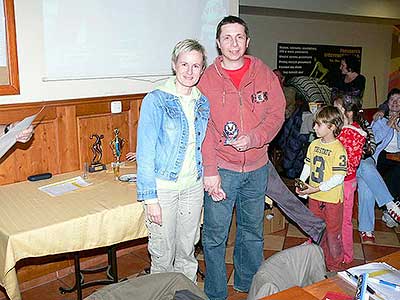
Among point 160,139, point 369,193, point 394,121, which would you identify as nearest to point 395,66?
point 394,121

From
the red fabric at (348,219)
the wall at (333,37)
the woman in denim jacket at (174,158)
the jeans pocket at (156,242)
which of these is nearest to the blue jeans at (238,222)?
the woman in denim jacket at (174,158)

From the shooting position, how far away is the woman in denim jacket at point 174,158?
2143 millimetres

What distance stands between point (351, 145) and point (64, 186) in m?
1.91

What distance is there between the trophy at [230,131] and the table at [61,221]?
58 cm

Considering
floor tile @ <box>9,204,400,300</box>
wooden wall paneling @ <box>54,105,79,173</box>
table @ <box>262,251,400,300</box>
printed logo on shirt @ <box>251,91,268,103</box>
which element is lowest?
floor tile @ <box>9,204,400,300</box>

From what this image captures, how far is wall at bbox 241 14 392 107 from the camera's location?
278 inches

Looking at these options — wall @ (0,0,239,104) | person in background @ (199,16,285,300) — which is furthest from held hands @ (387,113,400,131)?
wall @ (0,0,239,104)

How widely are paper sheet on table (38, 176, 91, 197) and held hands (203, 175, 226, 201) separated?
759 mm

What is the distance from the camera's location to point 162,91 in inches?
86.8

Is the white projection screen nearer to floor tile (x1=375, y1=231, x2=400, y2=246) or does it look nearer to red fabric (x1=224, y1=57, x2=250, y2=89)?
red fabric (x1=224, y1=57, x2=250, y2=89)

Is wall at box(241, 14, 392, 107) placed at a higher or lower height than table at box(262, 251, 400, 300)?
higher

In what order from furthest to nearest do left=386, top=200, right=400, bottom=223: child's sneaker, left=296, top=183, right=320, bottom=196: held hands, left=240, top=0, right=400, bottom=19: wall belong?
left=240, top=0, right=400, bottom=19: wall
left=386, top=200, right=400, bottom=223: child's sneaker
left=296, top=183, right=320, bottom=196: held hands

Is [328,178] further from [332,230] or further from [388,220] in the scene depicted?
[388,220]

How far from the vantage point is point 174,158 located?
2.21 m
